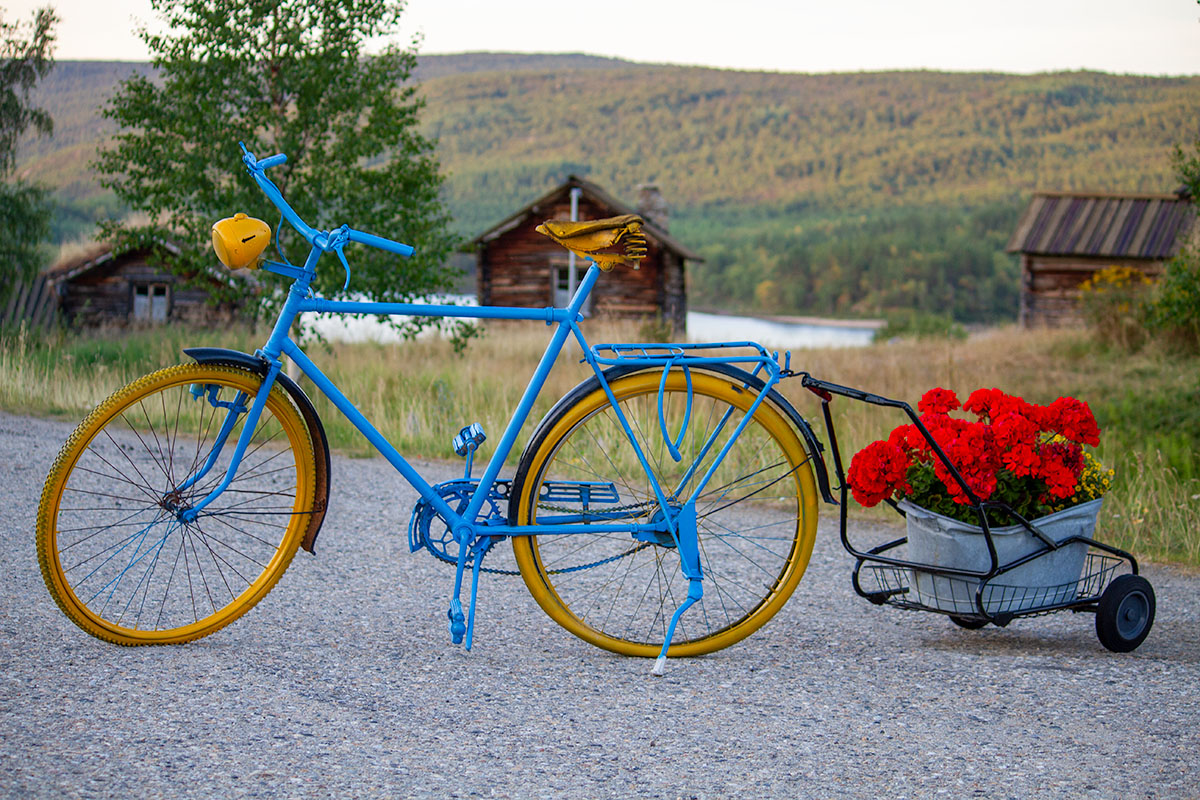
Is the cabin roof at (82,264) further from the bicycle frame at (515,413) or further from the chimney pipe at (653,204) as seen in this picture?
the bicycle frame at (515,413)

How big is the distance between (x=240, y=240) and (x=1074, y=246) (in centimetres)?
3453

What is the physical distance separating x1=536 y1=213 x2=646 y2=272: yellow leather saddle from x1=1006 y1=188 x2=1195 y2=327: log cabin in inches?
1257

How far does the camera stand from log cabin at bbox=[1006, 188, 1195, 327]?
109ft

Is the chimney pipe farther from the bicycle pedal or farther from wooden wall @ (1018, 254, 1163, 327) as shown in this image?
the bicycle pedal

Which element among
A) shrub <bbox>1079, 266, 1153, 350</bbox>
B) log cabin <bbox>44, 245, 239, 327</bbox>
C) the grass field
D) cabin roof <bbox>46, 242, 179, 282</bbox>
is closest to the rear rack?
the grass field

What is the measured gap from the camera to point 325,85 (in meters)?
12.4

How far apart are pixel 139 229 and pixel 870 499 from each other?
1087 cm

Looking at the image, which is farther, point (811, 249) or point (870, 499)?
point (811, 249)

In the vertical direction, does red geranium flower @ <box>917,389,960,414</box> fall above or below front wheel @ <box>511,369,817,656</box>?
above

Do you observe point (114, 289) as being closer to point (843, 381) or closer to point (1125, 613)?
point (843, 381)

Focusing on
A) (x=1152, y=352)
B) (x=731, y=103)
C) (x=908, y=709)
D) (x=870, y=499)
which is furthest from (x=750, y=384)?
(x=731, y=103)

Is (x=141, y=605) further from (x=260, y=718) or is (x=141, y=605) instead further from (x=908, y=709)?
(x=908, y=709)

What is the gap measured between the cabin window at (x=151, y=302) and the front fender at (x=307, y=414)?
28.2m

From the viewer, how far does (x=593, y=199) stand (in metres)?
30.9
